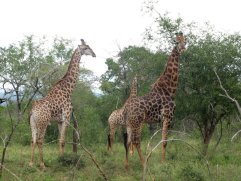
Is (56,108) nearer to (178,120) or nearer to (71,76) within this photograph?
(71,76)

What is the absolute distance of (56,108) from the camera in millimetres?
10250

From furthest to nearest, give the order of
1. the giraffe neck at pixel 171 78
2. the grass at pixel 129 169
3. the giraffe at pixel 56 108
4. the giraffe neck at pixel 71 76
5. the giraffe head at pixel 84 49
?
the giraffe head at pixel 84 49
the giraffe neck at pixel 71 76
the giraffe neck at pixel 171 78
the giraffe at pixel 56 108
the grass at pixel 129 169

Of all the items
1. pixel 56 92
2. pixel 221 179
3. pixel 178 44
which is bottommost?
pixel 221 179

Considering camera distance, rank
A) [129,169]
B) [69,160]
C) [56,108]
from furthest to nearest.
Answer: [56,108], [69,160], [129,169]

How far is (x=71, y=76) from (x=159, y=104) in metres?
2.52

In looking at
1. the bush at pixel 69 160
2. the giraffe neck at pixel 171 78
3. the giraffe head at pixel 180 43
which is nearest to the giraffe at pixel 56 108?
the bush at pixel 69 160

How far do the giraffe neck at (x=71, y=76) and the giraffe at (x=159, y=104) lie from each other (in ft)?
6.07

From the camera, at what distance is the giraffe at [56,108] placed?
9.66 meters

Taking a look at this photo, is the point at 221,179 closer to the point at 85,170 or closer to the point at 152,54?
the point at 85,170

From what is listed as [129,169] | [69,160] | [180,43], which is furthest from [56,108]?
[180,43]

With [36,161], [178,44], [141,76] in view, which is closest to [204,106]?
[178,44]

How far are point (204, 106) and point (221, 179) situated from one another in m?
3.78

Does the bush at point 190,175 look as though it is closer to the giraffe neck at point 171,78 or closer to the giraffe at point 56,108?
the giraffe at point 56,108

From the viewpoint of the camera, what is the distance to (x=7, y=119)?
17.1 m
